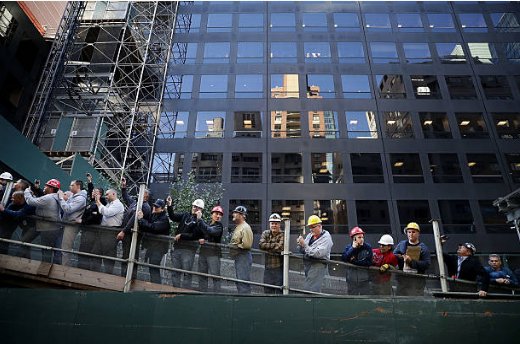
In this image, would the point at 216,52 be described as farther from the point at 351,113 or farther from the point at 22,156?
the point at 22,156

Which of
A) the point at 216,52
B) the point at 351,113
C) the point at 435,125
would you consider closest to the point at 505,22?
the point at 435,125

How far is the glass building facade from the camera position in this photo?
24625 millimetres

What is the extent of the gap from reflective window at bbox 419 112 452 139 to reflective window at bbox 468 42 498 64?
6.44 meters

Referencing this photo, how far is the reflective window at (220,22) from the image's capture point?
31.2m

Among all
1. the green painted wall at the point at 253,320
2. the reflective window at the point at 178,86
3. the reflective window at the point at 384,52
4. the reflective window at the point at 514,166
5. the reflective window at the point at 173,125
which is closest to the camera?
the green painted wall at the point at 253,320

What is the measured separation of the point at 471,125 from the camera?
89.3ft

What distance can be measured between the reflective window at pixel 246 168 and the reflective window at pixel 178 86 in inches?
268

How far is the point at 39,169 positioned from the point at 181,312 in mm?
12106

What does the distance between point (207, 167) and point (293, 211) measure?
6.84 metres

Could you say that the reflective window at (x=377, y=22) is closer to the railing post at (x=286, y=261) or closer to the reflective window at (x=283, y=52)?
the reflective window at (x=283, y=52)

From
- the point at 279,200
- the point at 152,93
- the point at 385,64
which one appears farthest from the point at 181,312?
the point at 385,64

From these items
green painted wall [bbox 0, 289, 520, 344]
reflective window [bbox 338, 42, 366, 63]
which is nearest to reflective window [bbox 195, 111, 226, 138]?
reflective window [bbox 338, 42, 366, 63]

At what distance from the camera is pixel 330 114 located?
27406 mm

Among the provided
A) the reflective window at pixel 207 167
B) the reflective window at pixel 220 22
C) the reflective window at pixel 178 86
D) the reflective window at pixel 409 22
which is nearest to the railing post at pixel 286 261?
the reflective window at pixel 207 167
